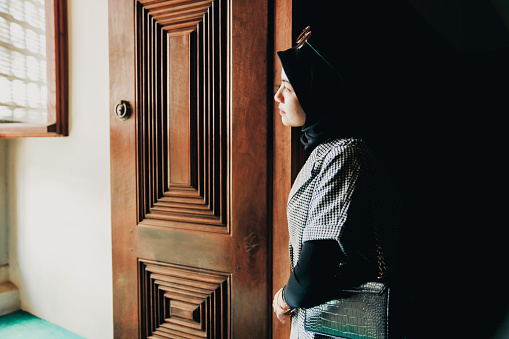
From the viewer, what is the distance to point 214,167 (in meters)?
1.14

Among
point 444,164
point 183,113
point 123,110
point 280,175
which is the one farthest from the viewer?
point 444,164

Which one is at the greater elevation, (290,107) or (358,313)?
(290,107)

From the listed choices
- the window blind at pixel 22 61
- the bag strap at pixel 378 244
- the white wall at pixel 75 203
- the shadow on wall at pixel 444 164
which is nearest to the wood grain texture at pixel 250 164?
the bag strap at pixel 378 244

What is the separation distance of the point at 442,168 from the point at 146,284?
1.34 meters

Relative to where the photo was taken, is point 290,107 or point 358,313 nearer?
point 358,313

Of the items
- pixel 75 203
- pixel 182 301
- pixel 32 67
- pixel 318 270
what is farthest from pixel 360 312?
pixel 32 67

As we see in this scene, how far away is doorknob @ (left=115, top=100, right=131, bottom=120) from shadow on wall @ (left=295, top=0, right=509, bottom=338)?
0.98m

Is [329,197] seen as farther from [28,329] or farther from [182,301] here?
[28,329]

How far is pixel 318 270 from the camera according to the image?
0.74 m

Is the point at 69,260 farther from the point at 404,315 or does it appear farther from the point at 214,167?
the point at 404,315

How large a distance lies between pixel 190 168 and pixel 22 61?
1431 mm

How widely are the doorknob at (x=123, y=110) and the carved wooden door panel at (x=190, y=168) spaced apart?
2 cm

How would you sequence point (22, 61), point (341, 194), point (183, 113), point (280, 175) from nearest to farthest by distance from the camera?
point (341, 194) → point (280, 175) → point (183, 113) → point (22, 61)

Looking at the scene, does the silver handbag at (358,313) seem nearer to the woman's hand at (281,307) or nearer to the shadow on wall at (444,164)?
the woman's hand at (281,307)
